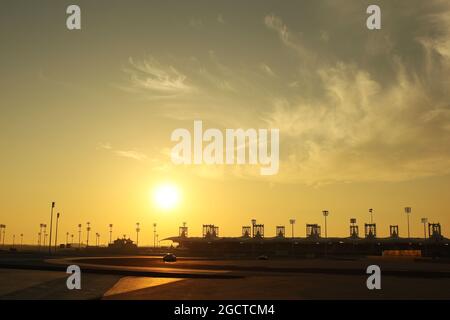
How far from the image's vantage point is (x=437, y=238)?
6196 inches

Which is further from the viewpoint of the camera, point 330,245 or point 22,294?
point 330,245
